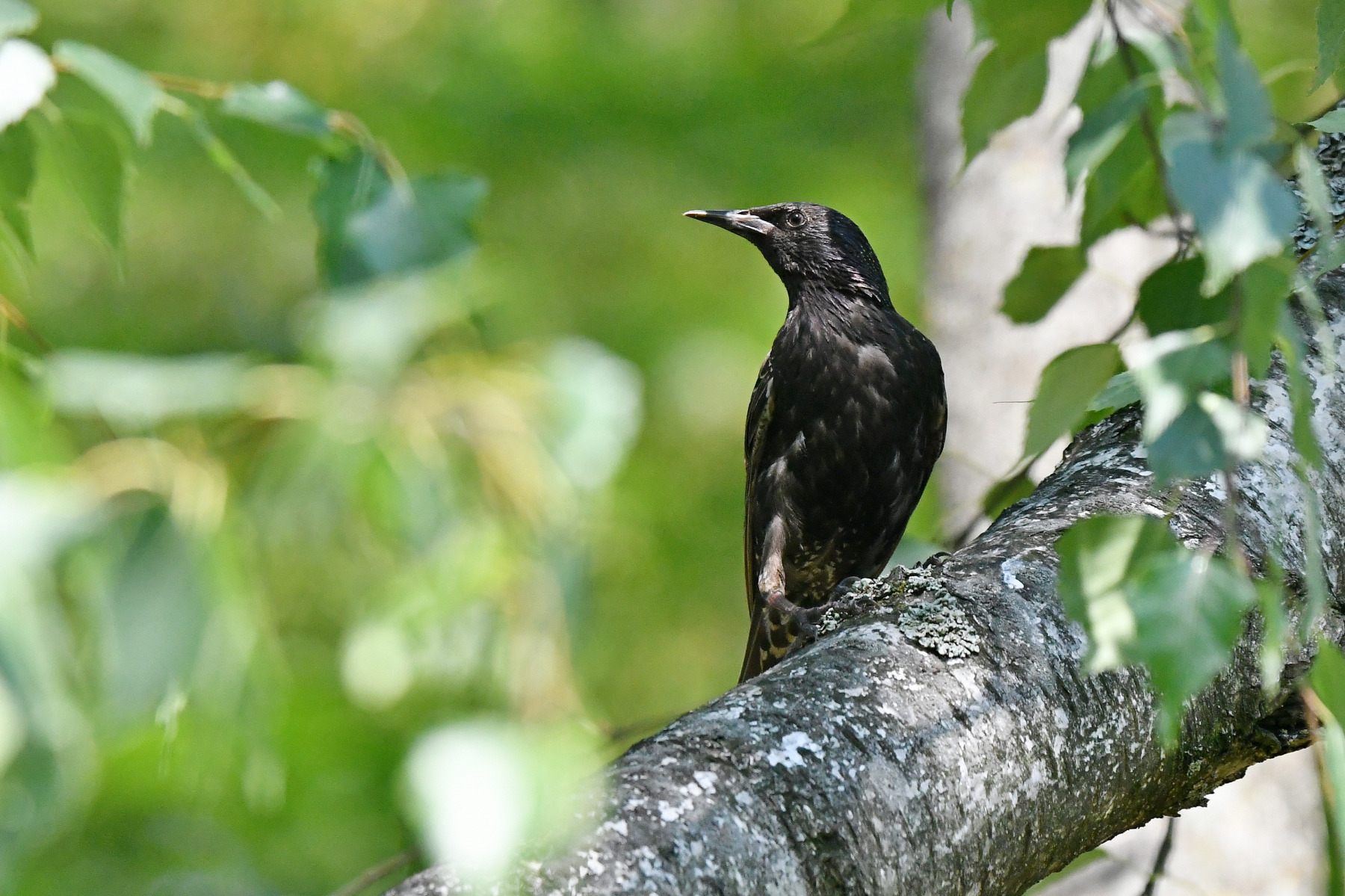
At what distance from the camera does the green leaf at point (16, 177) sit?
65.2 inches

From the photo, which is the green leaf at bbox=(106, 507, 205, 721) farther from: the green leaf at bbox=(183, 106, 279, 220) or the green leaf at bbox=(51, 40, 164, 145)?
the green leaf at bbox=(183, 106, 279, 220)

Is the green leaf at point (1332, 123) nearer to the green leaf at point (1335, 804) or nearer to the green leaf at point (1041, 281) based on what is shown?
the green leaf at point (1335, 804)

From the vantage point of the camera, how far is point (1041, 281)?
8.96 ft

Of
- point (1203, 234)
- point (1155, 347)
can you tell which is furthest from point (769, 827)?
point (1203, 234)

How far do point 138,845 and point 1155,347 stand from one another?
23.5ft

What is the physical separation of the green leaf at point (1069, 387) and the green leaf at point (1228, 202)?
0.92 meters

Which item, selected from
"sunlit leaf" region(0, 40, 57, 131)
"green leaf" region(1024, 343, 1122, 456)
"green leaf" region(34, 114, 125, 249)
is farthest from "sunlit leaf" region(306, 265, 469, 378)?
"green leaf" region(1024, 343, 1122, 456)

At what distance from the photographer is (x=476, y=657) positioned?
104 cm

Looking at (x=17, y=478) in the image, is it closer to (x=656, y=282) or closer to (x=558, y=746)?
(x=558, y=746)

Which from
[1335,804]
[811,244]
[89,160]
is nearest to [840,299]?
[811,244]

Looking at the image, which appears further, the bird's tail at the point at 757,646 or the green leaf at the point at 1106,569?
the bird's tail at the point at 757,646

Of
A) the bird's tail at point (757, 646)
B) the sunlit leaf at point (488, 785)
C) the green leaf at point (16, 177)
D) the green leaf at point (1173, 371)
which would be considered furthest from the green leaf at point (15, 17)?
the bird's tail at point (757, 646)

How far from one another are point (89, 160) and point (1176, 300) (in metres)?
1.75

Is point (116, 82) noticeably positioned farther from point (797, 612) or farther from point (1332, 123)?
point (797, 612)
